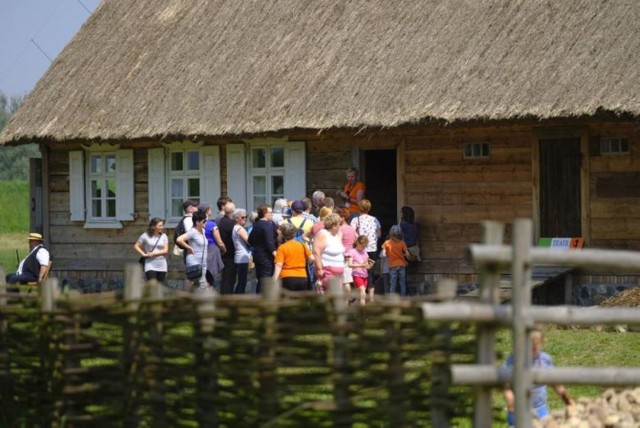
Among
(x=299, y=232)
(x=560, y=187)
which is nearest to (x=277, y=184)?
(x=560, y=187)

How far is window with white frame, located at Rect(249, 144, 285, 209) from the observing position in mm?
22812

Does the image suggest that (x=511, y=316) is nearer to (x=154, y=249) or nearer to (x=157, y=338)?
(x=157, y=338)

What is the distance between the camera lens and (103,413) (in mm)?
9406

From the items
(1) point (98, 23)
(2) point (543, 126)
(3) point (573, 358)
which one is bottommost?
(3) point (573, 358)

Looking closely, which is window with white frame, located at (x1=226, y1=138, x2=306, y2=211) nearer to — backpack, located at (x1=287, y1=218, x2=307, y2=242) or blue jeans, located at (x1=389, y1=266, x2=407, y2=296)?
blue jeans, located at (x1=389, y1=266, x2=407, y2=296)

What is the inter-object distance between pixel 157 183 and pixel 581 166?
25.9ft

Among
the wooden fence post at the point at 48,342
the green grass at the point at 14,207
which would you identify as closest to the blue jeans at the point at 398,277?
the wooden fence post at the point at 48,342

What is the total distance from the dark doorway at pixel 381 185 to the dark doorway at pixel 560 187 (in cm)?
462

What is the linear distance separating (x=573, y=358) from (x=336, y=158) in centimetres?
811

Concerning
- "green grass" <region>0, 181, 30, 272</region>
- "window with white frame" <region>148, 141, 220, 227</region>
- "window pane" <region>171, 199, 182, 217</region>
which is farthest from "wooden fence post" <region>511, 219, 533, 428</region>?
"green grass" <region>0, 181, 30, 272</region>

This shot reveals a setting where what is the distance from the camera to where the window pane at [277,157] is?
74.8ft

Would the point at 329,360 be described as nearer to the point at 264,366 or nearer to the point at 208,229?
the point at 264,366

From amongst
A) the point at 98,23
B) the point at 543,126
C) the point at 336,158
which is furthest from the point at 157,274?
the point at 98,23

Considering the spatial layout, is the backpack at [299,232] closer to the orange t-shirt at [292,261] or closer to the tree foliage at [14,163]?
the orange t-shirt at [292,261]
